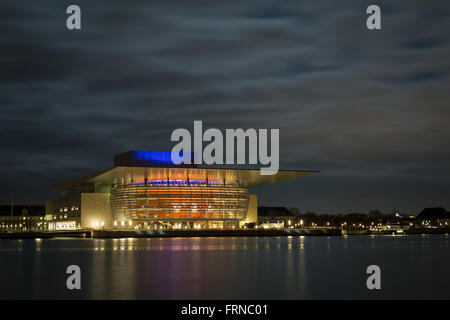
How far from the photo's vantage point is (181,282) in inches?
741

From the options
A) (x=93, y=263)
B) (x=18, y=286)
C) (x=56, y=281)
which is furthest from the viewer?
(x=93, y=263)

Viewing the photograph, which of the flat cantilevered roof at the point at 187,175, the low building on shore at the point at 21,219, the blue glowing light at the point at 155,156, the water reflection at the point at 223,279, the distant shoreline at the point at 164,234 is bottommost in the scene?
the water reflection at the point at 223,279

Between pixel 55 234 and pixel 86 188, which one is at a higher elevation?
pixel 86 188

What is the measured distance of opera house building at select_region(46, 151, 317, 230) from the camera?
85.3m

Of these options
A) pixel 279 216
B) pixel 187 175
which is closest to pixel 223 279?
pixel 187 175

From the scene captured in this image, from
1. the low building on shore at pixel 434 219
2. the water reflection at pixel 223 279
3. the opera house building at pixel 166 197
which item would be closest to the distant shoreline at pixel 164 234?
the opera house building at pixel 166 197

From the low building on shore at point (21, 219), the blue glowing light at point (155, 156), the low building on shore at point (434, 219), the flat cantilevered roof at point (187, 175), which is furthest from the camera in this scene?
the low building on shore at point (434, 219)

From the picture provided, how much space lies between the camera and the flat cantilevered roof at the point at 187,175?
260 ft

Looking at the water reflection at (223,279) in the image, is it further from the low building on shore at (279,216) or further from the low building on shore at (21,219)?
the low building on shore at (279,216)

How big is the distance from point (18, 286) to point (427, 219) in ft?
492

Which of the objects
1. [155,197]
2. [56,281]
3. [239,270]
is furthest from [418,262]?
[155,197]

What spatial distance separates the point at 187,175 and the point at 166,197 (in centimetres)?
451
